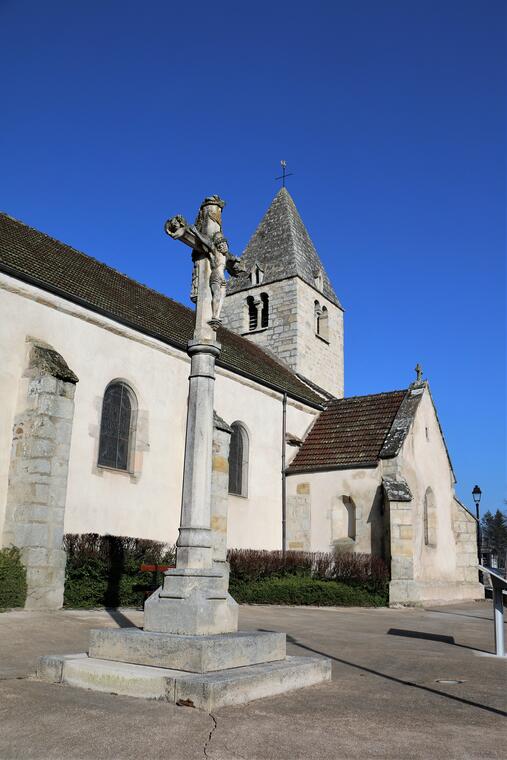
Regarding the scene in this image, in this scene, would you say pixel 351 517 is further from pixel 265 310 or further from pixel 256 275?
pixel 256 275

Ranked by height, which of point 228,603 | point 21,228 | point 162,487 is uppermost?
point 21,228

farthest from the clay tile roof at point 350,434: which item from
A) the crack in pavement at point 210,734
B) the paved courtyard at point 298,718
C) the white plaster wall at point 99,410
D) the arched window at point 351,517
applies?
the crack in pavement at point 210,734

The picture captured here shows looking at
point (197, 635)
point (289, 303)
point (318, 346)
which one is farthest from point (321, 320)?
point (197, 635)

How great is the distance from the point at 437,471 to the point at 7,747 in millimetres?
21770

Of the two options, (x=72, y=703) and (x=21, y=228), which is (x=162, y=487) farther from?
(x=72, y=703)

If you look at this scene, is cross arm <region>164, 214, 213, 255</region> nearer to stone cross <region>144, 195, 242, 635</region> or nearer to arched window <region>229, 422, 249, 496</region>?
stone cross <region>144, 195, 242, 635</region>

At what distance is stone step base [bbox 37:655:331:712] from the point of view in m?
5.47

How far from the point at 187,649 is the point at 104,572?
8.56m

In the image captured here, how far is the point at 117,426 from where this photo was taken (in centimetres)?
1753

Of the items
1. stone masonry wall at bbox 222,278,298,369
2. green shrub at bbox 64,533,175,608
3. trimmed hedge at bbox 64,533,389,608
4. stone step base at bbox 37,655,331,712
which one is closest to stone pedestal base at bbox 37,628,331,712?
stone step base at bbox 37,655,331,712

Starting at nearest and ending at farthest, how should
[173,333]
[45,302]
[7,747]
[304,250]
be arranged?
1. [7,747]
2. [45,302]
3. [173,333]
4. [304,250]

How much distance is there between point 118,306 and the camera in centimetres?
1861

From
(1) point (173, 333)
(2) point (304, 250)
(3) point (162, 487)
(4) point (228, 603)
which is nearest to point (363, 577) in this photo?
(3) point (162, 487)

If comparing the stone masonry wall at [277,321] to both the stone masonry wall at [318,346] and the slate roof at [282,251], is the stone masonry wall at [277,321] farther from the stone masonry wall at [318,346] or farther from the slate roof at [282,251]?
the slate roof at [282,251]
